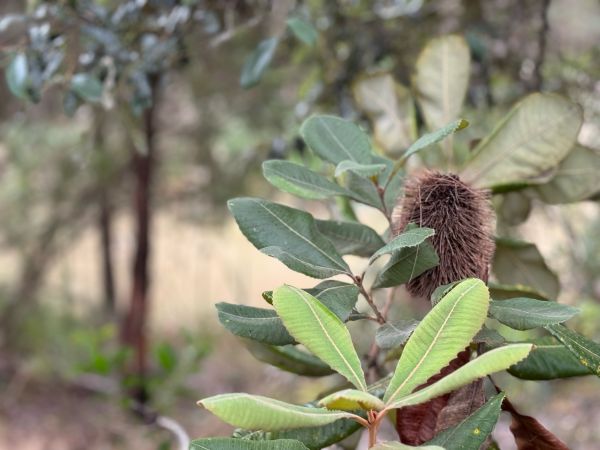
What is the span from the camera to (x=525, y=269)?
2.26 ft

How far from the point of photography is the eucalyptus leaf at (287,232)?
19.5 inches

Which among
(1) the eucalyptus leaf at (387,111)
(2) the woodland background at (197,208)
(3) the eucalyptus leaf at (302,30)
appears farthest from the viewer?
(2) the woodland background at (197,208)

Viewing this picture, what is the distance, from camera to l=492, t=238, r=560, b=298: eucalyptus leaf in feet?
2.24

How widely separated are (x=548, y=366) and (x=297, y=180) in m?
0.23

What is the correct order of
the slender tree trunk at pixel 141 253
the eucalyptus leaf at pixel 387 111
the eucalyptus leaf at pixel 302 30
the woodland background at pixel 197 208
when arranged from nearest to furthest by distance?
the eucalyptus leaf at pixel 387 111
the eucalyptus leaf at pixel 302 30
the woodland background at pixel 197 208
the slender tree trunk at pixel 141 253

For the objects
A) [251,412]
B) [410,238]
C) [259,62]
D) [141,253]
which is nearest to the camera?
[251,412]

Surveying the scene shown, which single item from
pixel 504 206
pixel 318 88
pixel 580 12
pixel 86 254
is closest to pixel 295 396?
pixel 318 88

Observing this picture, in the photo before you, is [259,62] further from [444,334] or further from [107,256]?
[107,256]

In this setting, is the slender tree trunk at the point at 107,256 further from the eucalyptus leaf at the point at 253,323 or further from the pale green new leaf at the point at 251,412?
the pale green new leaf at the point at 251,412

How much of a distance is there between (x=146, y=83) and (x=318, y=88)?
1.71 ft

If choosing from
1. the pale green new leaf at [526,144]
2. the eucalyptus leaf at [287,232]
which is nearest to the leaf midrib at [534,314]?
the eucalyptus leaf at [287,232]

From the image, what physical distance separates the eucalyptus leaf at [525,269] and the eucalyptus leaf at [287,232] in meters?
0.25

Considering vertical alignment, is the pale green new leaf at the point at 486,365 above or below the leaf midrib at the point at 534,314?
above

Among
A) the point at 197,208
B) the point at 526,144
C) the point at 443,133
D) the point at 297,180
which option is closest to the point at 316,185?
the point at 297,180
